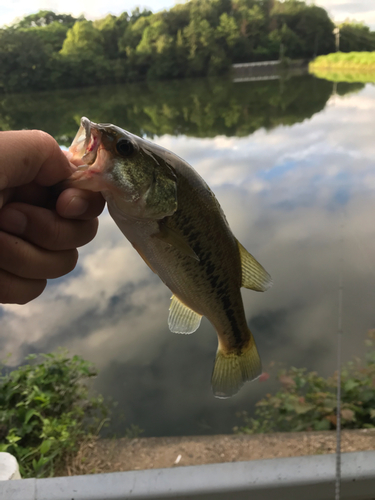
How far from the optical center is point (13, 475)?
1886 millimetres

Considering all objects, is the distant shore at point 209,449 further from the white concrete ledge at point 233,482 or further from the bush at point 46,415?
the white concrete ledge at point 233,482

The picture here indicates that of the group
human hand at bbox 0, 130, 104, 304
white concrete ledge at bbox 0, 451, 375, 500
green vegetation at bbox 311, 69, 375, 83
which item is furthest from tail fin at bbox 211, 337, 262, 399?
green vegetation at bbox 311, 69, 375, 83

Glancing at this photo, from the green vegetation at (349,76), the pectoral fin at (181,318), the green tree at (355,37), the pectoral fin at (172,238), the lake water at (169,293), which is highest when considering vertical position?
the green tree at (355,37)

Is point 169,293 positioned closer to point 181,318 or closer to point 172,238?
point 181,318

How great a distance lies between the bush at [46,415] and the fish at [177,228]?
A: 6.63 feet

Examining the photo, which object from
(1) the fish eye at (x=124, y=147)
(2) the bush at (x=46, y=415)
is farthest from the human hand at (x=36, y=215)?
(2) the bush at (x=46, y=415)

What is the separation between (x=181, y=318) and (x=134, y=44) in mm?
7301

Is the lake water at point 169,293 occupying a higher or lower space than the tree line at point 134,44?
lower

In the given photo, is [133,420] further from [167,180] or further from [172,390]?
[167,180]

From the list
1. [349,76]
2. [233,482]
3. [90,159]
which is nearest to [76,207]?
[90,159]

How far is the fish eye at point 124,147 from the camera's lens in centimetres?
82

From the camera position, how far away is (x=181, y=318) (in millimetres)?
1077

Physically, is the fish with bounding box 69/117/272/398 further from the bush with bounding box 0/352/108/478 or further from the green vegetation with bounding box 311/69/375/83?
the green vegetation with bounding box 311/69/375/83

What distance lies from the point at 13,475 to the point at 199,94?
1183 cm
